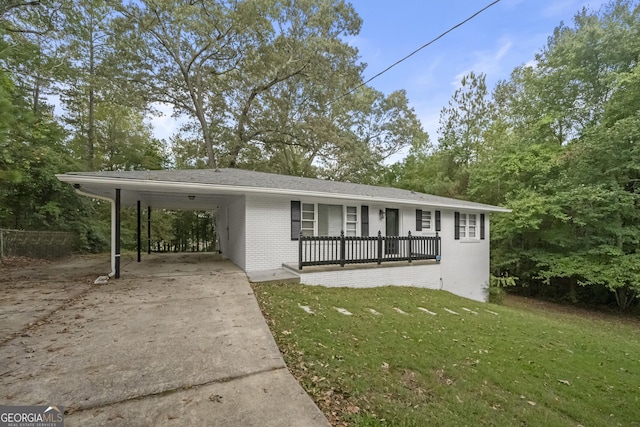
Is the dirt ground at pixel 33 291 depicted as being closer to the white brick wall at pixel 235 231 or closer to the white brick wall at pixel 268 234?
the white brick wall at pixel 235 231

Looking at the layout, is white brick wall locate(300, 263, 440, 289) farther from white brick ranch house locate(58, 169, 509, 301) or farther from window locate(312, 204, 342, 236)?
window locate(312, 204, 342, 236)

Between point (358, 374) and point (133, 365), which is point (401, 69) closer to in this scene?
point (358, 374)

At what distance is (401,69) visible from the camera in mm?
8023

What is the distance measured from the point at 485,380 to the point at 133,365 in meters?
3.78

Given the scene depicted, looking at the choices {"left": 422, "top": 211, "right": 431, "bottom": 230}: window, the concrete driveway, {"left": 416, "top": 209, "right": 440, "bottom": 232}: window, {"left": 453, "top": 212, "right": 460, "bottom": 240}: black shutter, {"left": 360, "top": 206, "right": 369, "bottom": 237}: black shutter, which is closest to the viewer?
the concrete driveway

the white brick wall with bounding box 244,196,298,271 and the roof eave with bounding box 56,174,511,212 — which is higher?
the roof eave with bounding box 56,174,511,212

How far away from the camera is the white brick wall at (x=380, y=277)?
301 inches

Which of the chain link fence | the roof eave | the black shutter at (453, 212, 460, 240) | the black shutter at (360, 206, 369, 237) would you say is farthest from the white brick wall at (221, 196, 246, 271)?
the black shutter at (453, 212, 460, 240)

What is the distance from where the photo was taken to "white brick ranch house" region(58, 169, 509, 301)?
7168mm

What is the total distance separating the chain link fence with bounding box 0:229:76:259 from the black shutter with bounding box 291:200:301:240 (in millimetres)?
10074

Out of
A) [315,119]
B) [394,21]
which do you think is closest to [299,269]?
[394,21]

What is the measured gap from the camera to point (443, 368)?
3457 mm

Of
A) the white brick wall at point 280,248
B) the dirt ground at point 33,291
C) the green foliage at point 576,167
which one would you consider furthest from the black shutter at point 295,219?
the green foliage at point 576,167

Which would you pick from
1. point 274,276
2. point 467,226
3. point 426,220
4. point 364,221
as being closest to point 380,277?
point 364,221
